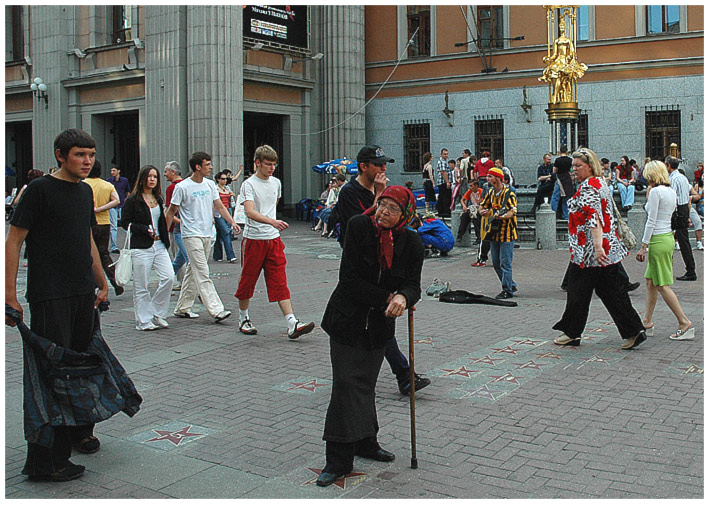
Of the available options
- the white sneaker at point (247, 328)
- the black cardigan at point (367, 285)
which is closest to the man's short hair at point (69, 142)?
the black cardigan at point (367, 285)

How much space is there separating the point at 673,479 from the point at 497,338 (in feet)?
13.2

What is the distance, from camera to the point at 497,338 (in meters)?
8.59

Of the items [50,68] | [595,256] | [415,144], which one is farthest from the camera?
[415,144]

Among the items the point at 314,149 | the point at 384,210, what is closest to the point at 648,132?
the point at 314,149

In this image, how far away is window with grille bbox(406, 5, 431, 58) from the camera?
30.6 meters

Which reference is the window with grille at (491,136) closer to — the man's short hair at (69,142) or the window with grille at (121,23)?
the window with grille at (121,23)

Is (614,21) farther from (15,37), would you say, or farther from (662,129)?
(15,37)

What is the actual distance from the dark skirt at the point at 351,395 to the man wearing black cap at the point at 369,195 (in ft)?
4.75

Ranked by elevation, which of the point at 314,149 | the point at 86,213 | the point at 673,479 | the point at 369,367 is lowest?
the point at 673,479

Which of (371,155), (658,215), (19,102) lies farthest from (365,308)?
(19,102)

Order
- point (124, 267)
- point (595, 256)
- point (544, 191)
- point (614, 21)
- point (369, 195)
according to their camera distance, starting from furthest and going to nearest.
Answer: point (614, 21) → point (544, 191) → point (124, 267) → point (595, 256) → point (369, 195)

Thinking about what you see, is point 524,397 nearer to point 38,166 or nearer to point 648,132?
point 648,132

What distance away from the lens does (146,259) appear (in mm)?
9242

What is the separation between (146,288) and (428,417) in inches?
176
